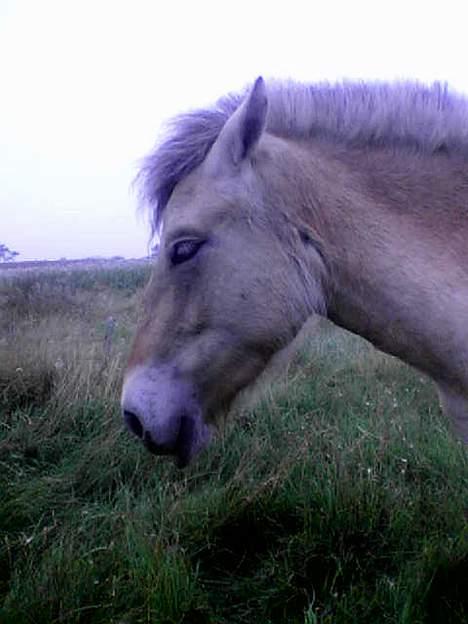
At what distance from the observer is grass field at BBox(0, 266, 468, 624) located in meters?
2.48

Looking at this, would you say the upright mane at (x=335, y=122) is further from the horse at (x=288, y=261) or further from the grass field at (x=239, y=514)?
the grass field at (x=239, y=514)

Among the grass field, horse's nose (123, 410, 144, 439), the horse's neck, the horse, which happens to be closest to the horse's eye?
the horse

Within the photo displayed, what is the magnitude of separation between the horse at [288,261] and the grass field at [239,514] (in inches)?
17.8

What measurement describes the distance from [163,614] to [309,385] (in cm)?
320

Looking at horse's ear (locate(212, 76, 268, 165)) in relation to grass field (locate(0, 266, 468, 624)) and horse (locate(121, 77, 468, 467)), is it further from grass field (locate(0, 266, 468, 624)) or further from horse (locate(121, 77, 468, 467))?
grass field (locate(0, 266, 468, 624))

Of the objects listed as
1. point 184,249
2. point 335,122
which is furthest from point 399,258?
point 184,249

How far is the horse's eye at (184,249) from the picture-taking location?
2406 mm

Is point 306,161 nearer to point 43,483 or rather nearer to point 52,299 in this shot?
point 43,483

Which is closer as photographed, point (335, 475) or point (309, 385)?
point (335, 475)

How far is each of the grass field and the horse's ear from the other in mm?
1017

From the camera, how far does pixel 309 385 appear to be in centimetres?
534

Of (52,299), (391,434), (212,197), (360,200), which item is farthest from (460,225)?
(52,299)

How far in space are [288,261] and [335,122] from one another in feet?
2.50

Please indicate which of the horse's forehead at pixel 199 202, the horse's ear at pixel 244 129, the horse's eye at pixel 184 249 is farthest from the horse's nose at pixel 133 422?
the horse's ear at pixel 244 129
